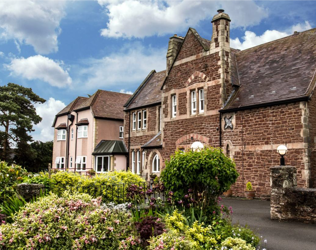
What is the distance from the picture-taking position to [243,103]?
19.7 metres

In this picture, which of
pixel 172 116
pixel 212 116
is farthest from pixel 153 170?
pixel 212 116

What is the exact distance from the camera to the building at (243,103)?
1744 cm

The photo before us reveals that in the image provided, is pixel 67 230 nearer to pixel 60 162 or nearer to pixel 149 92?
pixel 149 92

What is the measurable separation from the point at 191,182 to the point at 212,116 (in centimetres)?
1335

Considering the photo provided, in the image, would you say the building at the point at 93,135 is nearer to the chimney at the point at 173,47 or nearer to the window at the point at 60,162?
the window at the point at 60,162

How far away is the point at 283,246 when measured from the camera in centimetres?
810

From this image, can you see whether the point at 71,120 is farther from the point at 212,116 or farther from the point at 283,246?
the point at 283,246

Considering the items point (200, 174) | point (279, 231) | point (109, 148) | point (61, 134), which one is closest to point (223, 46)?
point (279, 231)

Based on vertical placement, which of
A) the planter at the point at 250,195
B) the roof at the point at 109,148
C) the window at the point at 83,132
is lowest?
the planter at the point at 250,195

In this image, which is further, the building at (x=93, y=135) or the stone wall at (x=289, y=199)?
the building at (x=93, y=135)

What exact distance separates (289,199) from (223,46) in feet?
41.9

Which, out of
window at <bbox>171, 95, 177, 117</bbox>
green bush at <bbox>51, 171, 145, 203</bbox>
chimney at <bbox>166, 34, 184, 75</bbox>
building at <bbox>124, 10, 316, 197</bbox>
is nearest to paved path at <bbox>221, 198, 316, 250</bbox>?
green bush at <bbox>51, 171, 145, 203</bbox>

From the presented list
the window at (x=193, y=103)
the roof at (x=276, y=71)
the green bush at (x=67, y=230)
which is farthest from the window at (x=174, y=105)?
the green bush at (x=67, y=230)

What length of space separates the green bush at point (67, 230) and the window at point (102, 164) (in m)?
27.7
